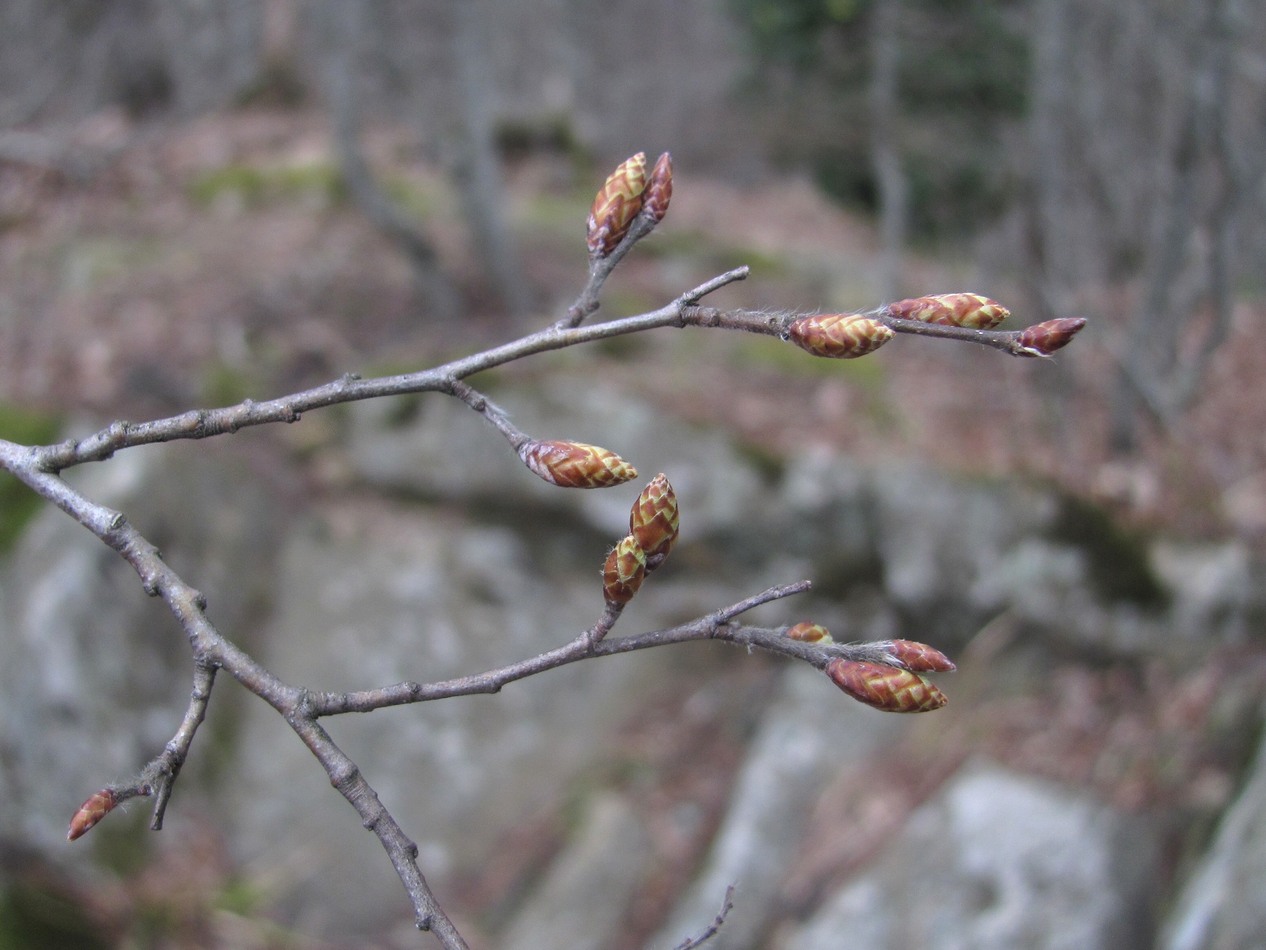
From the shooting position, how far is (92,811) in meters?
0.88

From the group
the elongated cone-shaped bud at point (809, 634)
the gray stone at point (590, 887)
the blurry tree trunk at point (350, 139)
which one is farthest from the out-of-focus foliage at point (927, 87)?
the elongated cone-shaped bud at point (809, 634)

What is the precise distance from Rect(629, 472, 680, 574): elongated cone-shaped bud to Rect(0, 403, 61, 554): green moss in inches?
180

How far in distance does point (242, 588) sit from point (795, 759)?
9.81ft

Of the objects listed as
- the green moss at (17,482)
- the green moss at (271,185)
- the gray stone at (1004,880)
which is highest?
the green moss at (271,185)

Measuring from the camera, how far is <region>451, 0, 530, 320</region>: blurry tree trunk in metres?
5.83

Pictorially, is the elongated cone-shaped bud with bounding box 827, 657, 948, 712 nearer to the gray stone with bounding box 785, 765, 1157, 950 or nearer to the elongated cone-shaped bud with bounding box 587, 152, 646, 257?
the elongated cone-shaped bud with bounding box 587, 152, 646, 257

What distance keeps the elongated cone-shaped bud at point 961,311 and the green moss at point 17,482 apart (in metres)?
4.78

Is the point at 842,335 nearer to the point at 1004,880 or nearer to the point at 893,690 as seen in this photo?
the point at 893,690

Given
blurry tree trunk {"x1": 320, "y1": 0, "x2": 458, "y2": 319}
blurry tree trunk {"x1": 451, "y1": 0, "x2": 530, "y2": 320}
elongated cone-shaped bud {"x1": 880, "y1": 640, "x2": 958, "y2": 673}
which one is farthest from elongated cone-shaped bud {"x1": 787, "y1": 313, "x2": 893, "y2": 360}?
blurry tree trunk {"x1": 451, "y1": 0, "x2": 530, "y2": 320}

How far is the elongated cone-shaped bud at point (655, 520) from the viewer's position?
0.89m

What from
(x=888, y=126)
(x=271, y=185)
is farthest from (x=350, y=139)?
(x=888, y=126)

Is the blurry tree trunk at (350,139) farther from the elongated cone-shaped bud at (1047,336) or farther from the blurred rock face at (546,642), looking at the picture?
the elongated cone-shaped bud at (1047,336)

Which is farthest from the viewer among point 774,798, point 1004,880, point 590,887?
point 774,798

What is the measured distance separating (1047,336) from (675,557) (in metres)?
4.22
